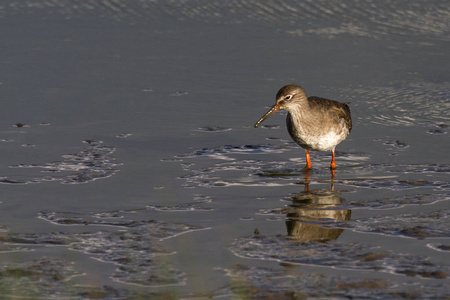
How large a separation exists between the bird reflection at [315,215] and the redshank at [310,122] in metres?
1.04

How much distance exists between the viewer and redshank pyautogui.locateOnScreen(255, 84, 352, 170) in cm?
1158

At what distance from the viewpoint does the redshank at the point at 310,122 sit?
38.0ft

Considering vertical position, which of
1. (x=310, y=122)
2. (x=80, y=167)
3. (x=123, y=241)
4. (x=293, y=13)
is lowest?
(x=123, y=241)

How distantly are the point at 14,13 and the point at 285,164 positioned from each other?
8.15 metres

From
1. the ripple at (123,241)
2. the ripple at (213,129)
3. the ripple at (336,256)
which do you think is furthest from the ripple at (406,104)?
the ripple at (123,241)

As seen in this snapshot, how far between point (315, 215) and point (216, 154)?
2.64 m

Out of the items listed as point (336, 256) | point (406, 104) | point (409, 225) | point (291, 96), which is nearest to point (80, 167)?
point (291, 96)

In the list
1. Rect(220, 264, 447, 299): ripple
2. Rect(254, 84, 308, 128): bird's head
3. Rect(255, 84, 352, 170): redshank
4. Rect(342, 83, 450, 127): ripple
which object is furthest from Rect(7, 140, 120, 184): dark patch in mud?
Rect(342, 83, 450, 127): ripple

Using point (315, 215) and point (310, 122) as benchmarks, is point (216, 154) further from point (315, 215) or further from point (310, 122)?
point (315, 215)

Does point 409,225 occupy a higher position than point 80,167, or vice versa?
point 80,167

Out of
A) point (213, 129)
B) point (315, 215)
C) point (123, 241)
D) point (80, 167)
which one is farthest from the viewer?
point (213, 129)

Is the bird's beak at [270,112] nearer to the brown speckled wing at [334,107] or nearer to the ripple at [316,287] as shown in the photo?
the brown speckled wing at [334,107]

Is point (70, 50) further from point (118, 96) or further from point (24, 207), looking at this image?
point (24, 207)

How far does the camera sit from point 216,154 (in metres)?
11.7
